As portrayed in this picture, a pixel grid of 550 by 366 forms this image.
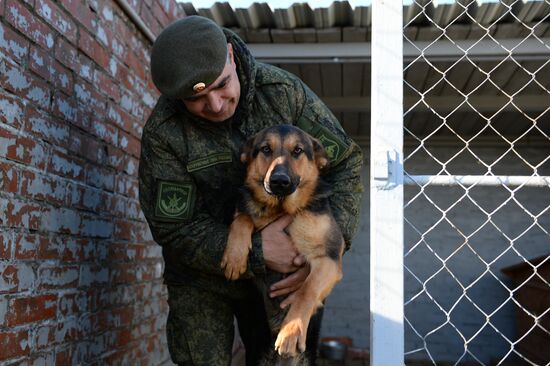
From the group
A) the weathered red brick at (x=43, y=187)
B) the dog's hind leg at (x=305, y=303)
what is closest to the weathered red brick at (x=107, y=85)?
the weathered red brick at (x=43, y=187)

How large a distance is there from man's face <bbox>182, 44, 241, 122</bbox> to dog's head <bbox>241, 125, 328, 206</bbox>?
212 mm

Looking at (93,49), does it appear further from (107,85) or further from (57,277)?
(57,277)

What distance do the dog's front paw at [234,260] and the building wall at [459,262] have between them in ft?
16.8

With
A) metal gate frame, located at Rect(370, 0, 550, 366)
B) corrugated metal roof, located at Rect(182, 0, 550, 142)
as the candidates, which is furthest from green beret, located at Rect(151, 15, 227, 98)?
corrugated metal roof, located at Rect(182, 0, 550, 142)

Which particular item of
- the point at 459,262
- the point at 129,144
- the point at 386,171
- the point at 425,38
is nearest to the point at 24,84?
the point at 129,144

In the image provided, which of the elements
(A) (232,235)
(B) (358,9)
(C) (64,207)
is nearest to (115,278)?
(C) (64,207)

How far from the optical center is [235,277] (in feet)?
7.50

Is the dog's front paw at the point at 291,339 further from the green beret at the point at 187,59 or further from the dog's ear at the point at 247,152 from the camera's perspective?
the green beret at the point at 187,59

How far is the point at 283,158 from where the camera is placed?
2.51 metres

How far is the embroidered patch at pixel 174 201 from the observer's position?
237 centimetres

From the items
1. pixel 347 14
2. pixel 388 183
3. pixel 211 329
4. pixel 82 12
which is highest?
pixel 347 14

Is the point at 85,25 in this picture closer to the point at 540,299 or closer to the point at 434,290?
the point at 540,299

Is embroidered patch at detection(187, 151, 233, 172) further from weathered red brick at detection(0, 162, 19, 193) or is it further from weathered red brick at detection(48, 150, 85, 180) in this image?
weathered red brick at detection(0, 162, 19, 193)

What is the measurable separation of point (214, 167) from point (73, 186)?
0.67 metres
